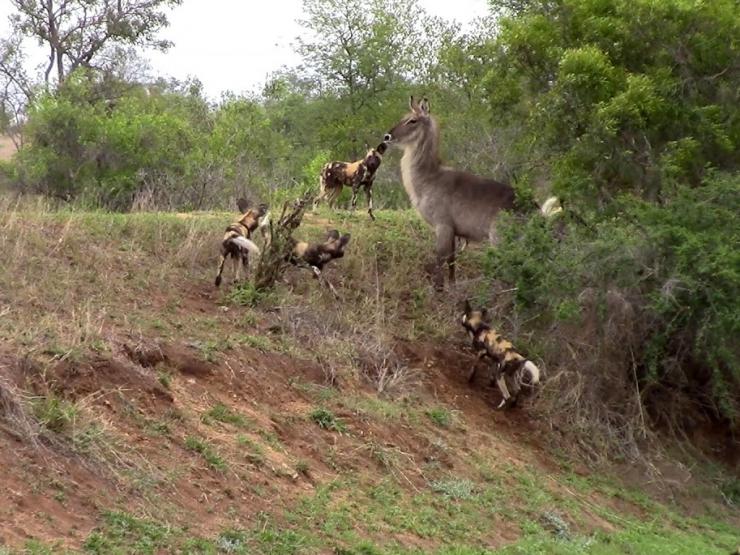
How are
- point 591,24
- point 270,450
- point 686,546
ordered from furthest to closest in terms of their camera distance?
point 591,24, point 686,546, point 270,450

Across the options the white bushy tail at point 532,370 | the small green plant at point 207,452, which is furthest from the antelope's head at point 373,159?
the small green plant at point 207,452

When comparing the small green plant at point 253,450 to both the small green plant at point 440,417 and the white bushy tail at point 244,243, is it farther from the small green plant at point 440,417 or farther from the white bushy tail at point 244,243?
the white bushy tail at point 244,243

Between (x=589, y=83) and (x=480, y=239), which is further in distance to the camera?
(x=480, y=239)

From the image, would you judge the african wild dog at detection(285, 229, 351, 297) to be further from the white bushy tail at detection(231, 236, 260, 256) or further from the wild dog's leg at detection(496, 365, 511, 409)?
the wild dog's leg at detection(496, 365, 511, 409)

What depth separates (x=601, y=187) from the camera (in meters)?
14.9

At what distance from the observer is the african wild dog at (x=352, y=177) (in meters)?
17.0

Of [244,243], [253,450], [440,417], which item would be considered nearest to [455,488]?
[440,417]

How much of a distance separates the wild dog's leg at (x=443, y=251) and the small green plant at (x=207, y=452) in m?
6.48

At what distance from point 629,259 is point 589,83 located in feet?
7.23

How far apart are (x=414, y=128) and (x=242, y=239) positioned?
3913mm

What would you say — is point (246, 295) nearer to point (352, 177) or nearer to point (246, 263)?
point (246, 263)

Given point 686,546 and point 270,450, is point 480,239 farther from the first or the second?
point 270,450

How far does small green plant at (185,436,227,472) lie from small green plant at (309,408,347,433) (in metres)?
1.64

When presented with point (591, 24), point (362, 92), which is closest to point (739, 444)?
point (591, 24)
